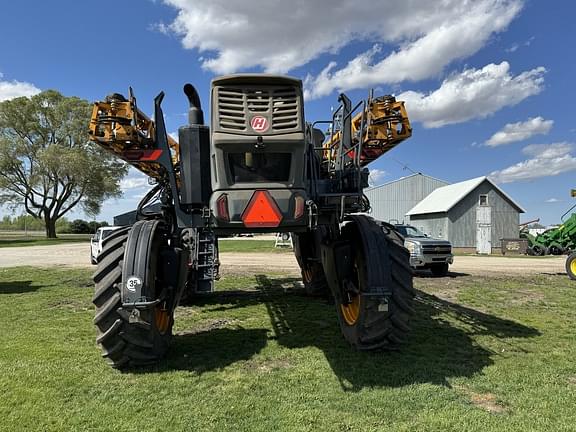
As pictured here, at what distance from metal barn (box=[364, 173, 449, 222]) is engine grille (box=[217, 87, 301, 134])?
4117 centimetres

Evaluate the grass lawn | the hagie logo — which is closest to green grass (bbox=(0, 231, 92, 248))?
the grass lawn

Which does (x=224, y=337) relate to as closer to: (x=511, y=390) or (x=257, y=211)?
(x=257, y=211)

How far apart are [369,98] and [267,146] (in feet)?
5.76

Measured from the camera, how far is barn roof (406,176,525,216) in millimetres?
36275

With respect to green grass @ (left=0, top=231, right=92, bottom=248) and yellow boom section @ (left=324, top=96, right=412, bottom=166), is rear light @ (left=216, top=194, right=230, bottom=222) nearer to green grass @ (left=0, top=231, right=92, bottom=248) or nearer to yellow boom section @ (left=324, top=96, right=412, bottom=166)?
yellow boom section @ (left=324, top=96, right=412, bottom=166)

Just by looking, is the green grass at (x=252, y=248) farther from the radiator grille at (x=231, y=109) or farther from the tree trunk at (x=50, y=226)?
the radiator grille at (x=231, y=109)

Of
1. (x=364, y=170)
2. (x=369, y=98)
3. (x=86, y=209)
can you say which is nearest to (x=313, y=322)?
(x=364, y=170)

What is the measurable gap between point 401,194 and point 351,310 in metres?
41.7

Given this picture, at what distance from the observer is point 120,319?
5.02 meters

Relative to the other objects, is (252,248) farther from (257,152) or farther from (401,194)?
(257,152)

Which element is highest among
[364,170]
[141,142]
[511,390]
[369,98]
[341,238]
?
[369,98]

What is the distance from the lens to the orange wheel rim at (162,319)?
18.4 feet

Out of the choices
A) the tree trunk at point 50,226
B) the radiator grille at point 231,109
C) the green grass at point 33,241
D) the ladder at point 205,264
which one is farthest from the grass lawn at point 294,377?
the tree trunk at point 50,226

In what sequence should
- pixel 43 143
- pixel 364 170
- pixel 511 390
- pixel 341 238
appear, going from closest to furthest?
pixel 511 390, pixel 364 170, pixel 341 238, pixel 43 143
